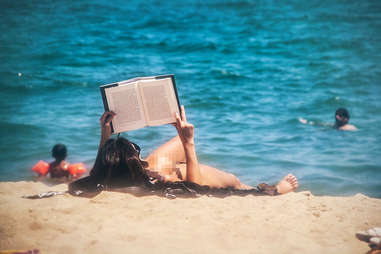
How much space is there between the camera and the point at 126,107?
379 cm

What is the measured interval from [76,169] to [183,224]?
10.9ft

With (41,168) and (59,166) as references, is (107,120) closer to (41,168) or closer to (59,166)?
(59,166)

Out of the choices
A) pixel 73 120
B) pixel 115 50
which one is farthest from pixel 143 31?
pixel 73 120

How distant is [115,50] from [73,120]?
6579 millimetres

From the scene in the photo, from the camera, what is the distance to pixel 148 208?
12.1 ft

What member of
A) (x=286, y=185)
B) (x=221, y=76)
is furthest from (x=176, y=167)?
(x=221, y=76)

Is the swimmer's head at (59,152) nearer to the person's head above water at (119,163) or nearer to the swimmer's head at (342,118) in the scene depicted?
the person's head above water at (119,163)

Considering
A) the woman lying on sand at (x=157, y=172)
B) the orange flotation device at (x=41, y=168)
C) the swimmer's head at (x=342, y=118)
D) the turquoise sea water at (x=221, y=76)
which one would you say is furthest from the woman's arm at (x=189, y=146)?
the swimmer's head at (x=342, y=118)

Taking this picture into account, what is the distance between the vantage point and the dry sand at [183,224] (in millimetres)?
2947

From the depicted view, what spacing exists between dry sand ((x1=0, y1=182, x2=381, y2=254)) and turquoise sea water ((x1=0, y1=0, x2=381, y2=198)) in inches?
83.1

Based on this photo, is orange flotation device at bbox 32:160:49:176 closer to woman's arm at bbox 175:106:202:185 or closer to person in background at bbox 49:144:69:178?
person in background at bbox 49:144:69:178

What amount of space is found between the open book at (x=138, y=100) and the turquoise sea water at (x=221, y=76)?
2667 mm

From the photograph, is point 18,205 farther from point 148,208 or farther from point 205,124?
point 205,124

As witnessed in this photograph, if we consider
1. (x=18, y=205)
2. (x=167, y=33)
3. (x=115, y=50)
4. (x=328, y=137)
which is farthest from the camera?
(x=167, y=33)
